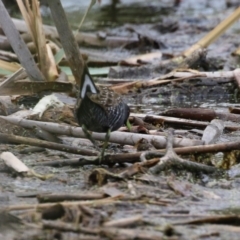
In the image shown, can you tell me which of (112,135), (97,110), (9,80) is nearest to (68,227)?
(97,110)

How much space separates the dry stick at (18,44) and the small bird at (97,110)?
3.74ft

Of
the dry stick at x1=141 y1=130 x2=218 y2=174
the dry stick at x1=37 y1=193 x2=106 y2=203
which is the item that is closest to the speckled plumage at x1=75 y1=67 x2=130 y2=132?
the dry stick at x1=141 y1=130 x2=218 y2=174

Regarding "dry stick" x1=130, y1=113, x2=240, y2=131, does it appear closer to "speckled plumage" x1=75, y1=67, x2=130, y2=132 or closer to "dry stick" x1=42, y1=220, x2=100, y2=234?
"speckled plumage" x1=75, y1=67, x2=130, y2=132

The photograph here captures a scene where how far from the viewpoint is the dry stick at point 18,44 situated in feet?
16.7

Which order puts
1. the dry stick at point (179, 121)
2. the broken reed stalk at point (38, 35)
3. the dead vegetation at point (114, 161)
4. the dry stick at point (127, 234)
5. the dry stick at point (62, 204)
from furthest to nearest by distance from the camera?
the broken reed stalk at point (38, 35) → the dry stick at point (179, 121) → the dry stick at point (62, 204) → the dead vegetation at point (114, 161) → the dry stick at point (127, 234)

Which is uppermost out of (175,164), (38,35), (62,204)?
(38,35)

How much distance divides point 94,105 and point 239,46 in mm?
4220

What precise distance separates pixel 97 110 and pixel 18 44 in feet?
4.80

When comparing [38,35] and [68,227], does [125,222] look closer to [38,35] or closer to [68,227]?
[68,227]

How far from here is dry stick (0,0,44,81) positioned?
5.09m

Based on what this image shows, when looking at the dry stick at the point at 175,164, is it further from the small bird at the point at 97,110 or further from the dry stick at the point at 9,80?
the dry stick at the point at 9,80

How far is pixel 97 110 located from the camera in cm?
397

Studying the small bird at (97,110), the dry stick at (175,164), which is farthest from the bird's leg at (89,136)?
the dry stick at (175,164)

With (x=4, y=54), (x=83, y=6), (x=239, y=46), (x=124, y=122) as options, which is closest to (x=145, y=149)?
(x=124, y=122)
